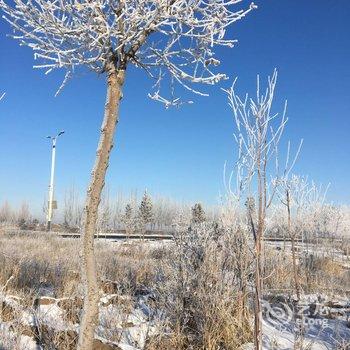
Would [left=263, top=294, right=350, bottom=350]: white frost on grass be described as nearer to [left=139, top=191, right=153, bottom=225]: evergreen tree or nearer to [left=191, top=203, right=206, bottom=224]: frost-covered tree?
[left=191, top=203, right=206, bottom=224]: frost-covered tree

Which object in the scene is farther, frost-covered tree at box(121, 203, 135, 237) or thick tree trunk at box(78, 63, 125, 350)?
frost-covered tree at box(121, 203, 135, 237)

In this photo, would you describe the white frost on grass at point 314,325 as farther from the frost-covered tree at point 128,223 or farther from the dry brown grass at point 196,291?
the frost-covered tree at point 128,223

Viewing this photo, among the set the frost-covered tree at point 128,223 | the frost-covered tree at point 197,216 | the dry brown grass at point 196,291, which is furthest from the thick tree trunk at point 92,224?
the frost-covered tree at point 128,223

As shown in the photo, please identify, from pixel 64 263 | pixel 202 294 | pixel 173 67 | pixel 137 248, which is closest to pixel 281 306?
pixel 202 294

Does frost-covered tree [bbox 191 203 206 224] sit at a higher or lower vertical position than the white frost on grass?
higher

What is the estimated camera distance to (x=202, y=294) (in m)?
5.36

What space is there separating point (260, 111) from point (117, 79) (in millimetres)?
1686

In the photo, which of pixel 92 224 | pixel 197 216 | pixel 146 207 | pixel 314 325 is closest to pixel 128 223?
pixel 197 216

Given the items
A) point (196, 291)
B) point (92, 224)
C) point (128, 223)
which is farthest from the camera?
point (128, 223)

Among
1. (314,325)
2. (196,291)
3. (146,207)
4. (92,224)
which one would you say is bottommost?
(314,325)

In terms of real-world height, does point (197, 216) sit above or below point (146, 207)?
below

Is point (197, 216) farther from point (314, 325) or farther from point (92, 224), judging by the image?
point (92, 224)

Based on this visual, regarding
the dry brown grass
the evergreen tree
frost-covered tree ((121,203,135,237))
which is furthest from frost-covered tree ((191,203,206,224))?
the evergreen tree

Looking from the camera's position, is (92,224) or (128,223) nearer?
(92,224)
